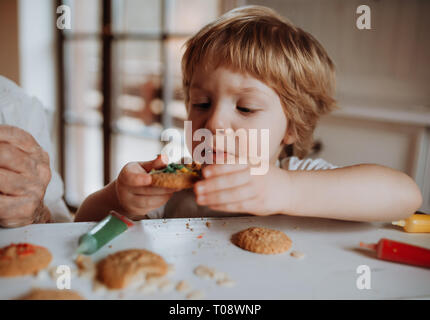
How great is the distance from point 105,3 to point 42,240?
9.16ft

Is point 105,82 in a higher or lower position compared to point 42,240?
higher

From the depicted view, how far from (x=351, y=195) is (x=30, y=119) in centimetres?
108

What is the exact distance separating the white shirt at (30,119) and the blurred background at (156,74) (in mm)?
1415

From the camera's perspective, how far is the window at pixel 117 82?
8.99ft

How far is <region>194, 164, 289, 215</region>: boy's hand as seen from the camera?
667 millimetres

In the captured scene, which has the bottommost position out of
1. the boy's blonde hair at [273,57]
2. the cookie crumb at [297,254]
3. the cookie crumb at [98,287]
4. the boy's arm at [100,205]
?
the boy's arm at [100,205]

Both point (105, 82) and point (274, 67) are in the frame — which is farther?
point (105, 82)

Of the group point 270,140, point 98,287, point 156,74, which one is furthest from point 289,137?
point 156,74

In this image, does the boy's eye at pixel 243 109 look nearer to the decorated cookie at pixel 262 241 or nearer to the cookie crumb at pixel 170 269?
the decorated cookie at pixel 262 241

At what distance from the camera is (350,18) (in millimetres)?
1928

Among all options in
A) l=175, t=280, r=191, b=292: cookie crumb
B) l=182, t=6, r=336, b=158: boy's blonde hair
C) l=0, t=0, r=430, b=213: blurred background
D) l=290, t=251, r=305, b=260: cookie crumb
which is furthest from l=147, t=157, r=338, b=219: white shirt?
l=0, t=0, r=430, b=213: blurred background

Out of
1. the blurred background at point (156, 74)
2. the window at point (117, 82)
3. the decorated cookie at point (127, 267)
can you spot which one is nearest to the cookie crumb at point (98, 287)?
the decorated cookie at point (127, 267)
